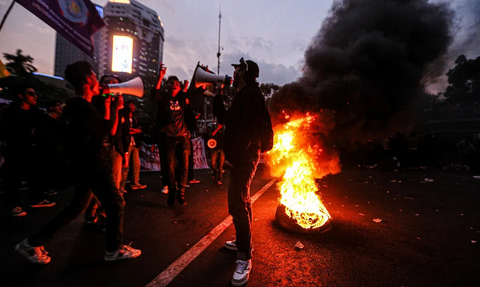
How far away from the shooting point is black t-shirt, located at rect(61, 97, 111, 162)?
2506 millimetres

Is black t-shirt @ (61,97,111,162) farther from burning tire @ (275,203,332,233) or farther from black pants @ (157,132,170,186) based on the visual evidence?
burning tire @ (275,203,332,233)

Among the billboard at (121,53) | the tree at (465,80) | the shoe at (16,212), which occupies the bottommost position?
the shoe at (16,212)

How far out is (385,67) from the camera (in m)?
5.01

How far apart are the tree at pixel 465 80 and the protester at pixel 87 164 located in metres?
40.7

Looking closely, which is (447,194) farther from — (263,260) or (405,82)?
(263,260)

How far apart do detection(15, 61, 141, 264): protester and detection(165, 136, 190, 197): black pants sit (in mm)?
1874

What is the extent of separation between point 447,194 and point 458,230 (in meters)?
3.52

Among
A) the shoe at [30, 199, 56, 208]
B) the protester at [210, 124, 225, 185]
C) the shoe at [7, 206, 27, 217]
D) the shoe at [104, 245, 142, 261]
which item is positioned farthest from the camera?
the protester at [210, 124, 225, 185]

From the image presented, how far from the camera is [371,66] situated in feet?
16.2

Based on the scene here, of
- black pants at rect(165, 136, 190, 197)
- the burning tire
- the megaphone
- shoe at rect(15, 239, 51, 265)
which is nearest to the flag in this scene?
black pants at rect(165, 136, 190, 197)

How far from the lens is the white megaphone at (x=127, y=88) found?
9.99 ft

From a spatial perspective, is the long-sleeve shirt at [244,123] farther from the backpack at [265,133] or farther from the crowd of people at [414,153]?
the crowd of people at [414,153]

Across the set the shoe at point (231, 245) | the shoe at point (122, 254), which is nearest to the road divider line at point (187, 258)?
the shoe at point (231, 245)

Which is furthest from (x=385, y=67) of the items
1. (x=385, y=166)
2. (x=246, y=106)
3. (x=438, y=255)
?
(x=385, y=166)
